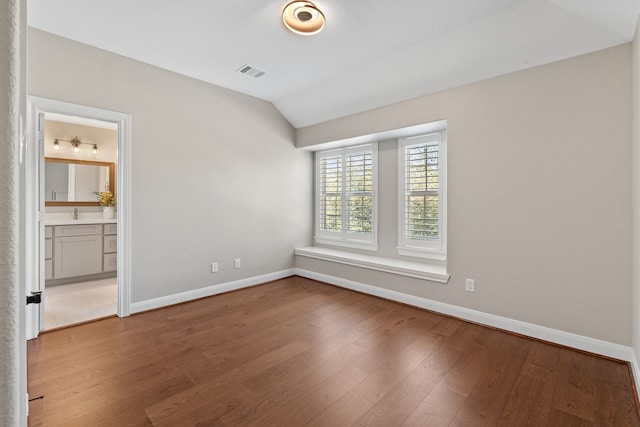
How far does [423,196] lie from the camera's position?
12.6 feet

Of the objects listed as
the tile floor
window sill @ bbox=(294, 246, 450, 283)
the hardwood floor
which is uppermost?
window sill @ bbox=(294, 246, 450, 283)

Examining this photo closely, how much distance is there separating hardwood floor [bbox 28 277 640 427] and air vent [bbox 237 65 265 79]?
272cm

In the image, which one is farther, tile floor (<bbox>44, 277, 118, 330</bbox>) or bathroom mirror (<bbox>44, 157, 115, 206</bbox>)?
bathroom mirror (<bbox>44, 157, 115, 206</bbox>)

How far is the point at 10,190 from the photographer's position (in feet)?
1.18

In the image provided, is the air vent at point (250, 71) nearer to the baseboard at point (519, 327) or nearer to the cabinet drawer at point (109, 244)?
the baseboard at point (519, 327)

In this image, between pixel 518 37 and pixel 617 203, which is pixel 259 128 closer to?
pixel 518 37

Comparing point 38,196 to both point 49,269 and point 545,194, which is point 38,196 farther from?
point 545,194

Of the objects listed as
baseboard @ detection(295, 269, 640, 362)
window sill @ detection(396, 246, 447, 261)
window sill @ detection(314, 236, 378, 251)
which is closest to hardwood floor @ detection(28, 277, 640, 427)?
baseboard @ detection(295, 269, 640, 362)

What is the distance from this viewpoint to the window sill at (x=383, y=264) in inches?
133

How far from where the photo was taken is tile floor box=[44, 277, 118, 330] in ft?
10.3

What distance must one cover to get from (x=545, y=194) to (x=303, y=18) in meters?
2.53

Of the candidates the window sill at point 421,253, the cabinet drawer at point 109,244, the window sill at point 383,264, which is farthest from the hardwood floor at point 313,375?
the cabinet drawer at point 109,244

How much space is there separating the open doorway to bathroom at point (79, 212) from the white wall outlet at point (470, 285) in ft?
13.0

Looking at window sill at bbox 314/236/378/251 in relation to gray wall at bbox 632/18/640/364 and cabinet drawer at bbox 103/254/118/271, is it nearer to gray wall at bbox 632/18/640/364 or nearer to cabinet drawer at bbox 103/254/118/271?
gray wall at bbox 632/18/640/364
